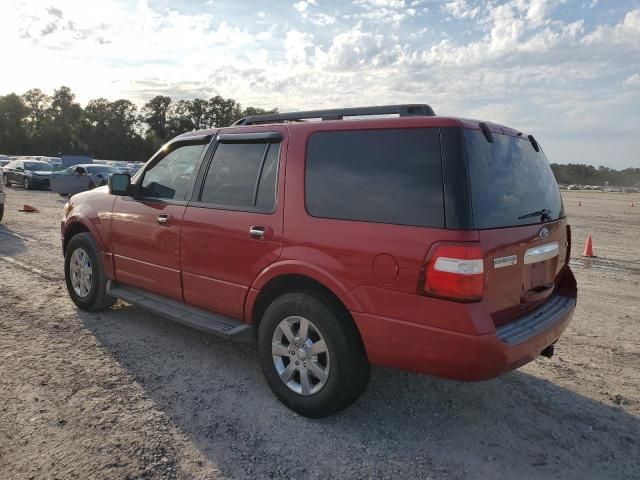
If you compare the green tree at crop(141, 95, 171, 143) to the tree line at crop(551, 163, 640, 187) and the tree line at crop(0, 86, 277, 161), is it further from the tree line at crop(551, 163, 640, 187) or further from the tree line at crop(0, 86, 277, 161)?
the tree line at crop(551, 163, 640, 187)

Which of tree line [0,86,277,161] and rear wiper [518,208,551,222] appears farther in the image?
tree line [0,86,277,161]

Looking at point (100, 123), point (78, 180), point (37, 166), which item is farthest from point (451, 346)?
point (100, 123)

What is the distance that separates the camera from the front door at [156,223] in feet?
13.8

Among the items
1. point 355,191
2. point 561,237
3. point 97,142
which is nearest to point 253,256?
point 355,191

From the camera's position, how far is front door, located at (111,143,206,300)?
4.19 m

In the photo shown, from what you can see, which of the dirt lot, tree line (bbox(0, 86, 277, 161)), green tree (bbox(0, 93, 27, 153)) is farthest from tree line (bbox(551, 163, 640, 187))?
the dirt lot

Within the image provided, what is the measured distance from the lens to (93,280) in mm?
5117

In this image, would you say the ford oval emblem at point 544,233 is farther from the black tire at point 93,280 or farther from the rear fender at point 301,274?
the black tire at point 93,280

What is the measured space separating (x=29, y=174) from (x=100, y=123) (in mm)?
68737

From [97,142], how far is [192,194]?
91295 mm

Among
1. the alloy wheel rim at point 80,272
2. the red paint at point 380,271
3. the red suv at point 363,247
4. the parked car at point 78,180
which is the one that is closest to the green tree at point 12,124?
the parked car at point 78,180

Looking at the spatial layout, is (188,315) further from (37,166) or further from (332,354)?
(37,166)

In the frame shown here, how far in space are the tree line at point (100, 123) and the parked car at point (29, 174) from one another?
51.5 m

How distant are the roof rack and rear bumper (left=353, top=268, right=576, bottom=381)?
4.30 ft
